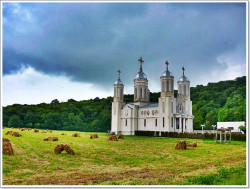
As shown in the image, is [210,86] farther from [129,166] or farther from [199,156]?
[129,166]

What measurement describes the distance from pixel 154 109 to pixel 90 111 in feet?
27.3

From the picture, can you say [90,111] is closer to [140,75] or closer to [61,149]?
[140,75]

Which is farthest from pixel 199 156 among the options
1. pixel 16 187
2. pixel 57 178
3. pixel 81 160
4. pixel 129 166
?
pixel 16 187

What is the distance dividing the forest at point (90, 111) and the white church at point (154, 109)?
76.6 inches

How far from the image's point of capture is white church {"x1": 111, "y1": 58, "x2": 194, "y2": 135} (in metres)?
27.4

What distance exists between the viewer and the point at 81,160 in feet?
32.3

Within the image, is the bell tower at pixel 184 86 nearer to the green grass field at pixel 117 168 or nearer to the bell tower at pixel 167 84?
the bell tower at pixel 167 84

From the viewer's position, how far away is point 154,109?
98.5 feet

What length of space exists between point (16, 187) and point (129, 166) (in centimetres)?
377

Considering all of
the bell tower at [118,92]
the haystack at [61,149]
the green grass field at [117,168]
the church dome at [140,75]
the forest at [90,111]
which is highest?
the church dome at [140,75]

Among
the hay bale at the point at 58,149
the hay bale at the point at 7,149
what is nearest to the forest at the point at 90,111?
the hay bale at the point at 7,149

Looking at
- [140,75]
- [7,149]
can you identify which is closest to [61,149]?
[7,149]

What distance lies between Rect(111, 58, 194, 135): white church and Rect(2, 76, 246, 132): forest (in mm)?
1946

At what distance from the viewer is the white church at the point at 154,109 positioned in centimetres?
2738
